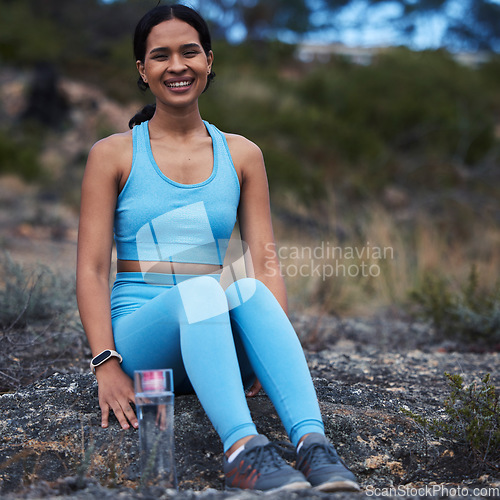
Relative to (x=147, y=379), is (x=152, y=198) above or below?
above

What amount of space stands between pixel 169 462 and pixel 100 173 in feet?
3.25

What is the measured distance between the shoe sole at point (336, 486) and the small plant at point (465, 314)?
2.79 m

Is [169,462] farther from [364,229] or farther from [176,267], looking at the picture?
[364,229]

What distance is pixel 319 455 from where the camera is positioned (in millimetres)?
1753

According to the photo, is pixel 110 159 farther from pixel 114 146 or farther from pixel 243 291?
pixel 243 291

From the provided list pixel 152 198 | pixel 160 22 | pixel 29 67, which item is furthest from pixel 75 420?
pixel 29 67

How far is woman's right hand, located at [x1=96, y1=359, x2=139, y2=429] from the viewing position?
2039 millimetres

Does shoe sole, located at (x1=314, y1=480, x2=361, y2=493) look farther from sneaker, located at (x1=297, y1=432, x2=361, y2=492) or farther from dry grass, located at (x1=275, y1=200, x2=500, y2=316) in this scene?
dry grass, located at (x1=275, y1=200, x2=500, y2=316)

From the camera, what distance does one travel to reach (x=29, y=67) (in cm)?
1484

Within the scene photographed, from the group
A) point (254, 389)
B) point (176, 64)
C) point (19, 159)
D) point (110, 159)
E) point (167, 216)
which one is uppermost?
point (19, 159)

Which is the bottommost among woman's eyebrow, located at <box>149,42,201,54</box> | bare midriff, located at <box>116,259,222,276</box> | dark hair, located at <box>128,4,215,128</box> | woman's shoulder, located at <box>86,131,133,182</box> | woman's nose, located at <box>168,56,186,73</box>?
bare midriff, located at <box>116,259,222,276</box>

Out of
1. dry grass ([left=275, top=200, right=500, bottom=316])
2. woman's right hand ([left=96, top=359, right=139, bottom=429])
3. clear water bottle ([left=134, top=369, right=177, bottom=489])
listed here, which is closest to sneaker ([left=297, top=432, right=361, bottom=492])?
clear water bottle ([left=134, top=369, right=177, bottom=489])

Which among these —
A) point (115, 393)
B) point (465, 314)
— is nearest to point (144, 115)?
point (115, 393)

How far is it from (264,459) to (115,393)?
571 mm
